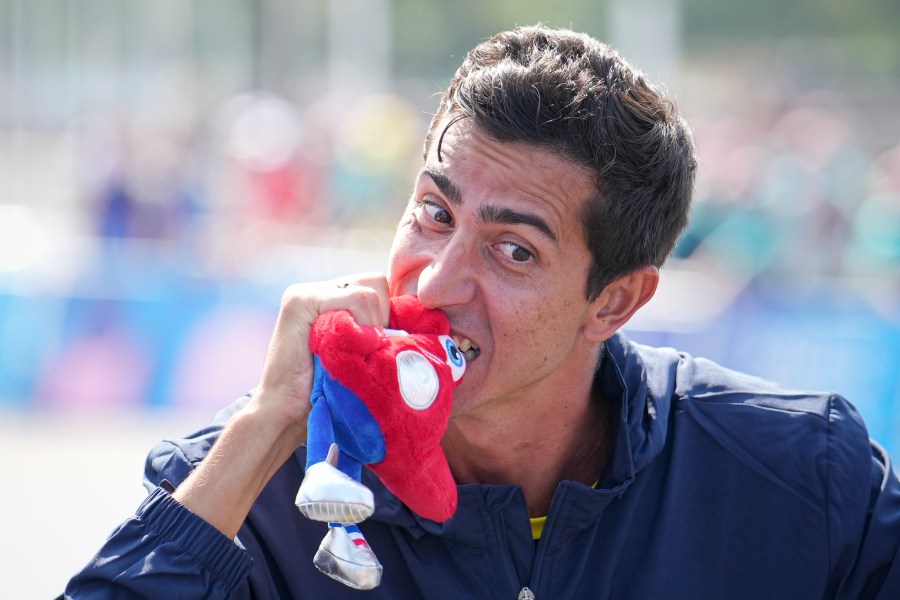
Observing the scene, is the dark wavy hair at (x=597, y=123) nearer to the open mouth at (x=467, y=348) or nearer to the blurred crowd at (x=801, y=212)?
the open mouth at (x=467, y=348)

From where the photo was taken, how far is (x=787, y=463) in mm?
2881

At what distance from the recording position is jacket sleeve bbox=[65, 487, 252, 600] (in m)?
2.38

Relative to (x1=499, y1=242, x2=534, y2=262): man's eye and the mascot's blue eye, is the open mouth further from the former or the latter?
(x1=499, y1=242, x2=534, y2=262): man's eye

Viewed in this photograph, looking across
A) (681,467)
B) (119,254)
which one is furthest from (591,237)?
(119,254)

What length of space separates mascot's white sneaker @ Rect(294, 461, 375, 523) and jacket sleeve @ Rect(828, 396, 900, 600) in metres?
1.31

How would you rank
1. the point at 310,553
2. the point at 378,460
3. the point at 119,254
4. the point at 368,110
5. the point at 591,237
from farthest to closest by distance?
the point at 368,110 → the point at 119,254 → the point at 591,237 → the point at 310,553 → the point at 378,460

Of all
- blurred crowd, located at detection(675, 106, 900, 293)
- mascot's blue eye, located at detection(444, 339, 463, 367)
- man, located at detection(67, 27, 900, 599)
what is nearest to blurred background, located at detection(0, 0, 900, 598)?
blurred crowd, located at detection(675, 106, 900, 293)

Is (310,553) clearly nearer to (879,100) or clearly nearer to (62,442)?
(62,442)

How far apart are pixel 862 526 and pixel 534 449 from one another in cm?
83

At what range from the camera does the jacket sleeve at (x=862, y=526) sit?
2744 mm

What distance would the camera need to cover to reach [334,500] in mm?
2072

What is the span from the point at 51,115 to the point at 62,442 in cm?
1574

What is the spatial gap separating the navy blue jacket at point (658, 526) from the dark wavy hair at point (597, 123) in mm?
425

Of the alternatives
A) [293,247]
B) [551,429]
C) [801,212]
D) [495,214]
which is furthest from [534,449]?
[293,247]
